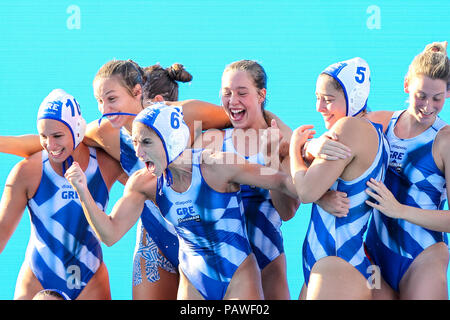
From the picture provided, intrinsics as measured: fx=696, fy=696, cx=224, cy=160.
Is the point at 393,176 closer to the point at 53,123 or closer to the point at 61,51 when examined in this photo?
the point at 53,123

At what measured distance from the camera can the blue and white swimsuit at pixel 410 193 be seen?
351 centimetres

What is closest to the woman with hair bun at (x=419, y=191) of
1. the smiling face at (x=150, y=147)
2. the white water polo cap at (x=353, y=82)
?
the white water polo cap at (x=353, y=82)

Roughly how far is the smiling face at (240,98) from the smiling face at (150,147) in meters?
0.75

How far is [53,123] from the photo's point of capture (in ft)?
12.2

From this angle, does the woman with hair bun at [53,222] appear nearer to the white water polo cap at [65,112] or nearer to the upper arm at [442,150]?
the white water polo cap at [65,112]

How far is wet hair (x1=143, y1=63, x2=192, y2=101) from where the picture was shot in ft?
14.7

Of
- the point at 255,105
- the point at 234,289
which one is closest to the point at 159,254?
the point at 234,289

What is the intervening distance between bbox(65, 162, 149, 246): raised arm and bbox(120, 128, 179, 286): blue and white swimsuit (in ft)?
1.32

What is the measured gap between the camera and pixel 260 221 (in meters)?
4.00

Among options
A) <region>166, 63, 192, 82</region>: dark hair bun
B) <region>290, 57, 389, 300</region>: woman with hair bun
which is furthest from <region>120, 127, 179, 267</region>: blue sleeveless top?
<region>290, 57, 389, 300</region>: woman with hair bun

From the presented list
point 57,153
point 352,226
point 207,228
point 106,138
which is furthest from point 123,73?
point 352,226

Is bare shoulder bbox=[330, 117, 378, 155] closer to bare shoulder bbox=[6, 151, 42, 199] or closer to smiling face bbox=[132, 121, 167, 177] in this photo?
smiling face bbox=[132, 121, 167, 177]

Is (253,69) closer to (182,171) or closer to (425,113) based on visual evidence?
(182,171)

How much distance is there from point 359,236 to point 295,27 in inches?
180
